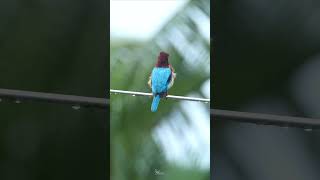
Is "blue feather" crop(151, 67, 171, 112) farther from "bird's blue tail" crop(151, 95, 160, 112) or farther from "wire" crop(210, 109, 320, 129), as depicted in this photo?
"wire" crop(210, 109, 320, 129)

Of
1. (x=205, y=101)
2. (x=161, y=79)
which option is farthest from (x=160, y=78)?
(x=205, y=101)

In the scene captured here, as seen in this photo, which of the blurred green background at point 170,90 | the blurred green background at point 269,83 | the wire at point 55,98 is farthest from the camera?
the wire at point 55,98

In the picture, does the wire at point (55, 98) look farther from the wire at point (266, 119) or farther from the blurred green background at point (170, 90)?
the wire at point (266, 119)

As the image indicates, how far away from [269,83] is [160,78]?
2.34ft

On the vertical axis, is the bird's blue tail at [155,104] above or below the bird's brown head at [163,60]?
below

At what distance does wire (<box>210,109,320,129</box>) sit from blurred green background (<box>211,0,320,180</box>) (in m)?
0.03

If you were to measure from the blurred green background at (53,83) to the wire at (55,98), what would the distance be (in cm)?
3

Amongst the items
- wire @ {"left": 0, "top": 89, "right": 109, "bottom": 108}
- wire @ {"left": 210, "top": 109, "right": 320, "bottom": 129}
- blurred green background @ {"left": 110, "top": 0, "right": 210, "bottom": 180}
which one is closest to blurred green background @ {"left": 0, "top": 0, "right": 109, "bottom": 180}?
wire @ {"left": 0, "top": 89, "right": 109, "bottom": 108}

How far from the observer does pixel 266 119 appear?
4367mm

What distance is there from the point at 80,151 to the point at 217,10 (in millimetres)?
1257

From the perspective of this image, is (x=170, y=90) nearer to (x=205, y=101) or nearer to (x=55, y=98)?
(x=205, y=101)

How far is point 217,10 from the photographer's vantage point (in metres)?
4.29

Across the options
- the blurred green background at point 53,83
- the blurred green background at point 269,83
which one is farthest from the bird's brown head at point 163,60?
the blurred green background at point 53,83

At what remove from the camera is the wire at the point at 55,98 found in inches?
176
